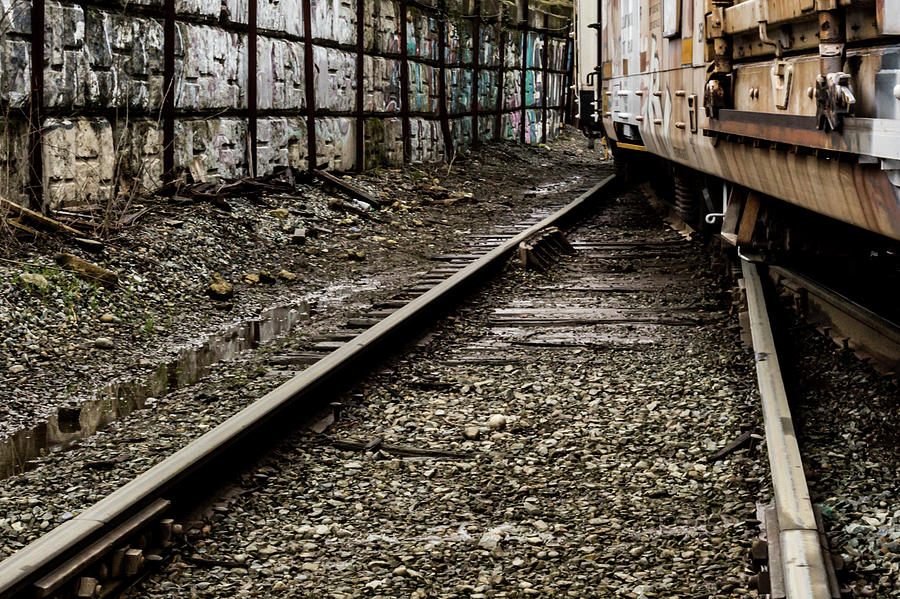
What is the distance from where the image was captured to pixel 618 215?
46.3 ft

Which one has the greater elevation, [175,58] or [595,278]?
[175,58]

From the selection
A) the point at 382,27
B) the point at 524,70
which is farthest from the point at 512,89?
the point at 382,27

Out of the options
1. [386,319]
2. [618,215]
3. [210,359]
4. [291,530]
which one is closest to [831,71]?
[291,530]

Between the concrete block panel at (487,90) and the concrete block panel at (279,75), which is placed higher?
the concrete block panel at (487,90)

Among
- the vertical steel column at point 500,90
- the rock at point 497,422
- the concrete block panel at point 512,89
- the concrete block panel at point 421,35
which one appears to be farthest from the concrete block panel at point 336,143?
the concrete block panel at point 512,89

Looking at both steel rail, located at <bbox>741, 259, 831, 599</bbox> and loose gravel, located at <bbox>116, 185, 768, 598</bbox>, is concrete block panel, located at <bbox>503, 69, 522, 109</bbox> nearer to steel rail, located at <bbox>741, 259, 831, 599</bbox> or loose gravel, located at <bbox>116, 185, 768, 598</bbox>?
loose gravel, located at <bbox>116, 185, 768, 598</bbox>

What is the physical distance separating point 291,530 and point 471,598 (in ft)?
2.70

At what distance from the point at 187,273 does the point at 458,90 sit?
13.8 metres

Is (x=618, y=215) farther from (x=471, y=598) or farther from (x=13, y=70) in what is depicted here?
(x=471, y=598)

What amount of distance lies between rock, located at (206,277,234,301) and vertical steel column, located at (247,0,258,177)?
4.02 metres

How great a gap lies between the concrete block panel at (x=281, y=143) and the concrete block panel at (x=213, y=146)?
0.36 metres

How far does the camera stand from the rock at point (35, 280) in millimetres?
6859

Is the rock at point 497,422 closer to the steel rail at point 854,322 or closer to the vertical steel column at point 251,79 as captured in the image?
the steel rail at point 854,322

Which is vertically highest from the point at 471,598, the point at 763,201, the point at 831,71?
the point at 831,71
